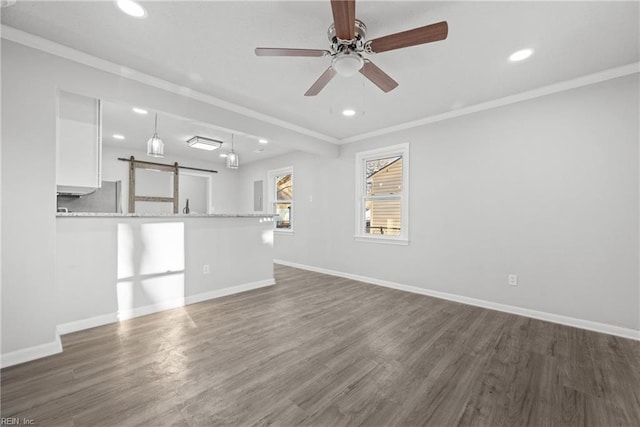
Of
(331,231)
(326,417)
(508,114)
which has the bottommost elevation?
(326,417)

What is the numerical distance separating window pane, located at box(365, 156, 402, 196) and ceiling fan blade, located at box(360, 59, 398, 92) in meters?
2.20

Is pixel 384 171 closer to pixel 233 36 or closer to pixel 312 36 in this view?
pixel 312 36

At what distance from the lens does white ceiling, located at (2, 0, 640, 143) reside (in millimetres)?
1892

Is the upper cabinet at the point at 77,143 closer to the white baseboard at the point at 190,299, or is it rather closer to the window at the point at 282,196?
the white baseboard at the point at 190,299

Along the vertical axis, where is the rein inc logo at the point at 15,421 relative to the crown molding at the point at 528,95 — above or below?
below

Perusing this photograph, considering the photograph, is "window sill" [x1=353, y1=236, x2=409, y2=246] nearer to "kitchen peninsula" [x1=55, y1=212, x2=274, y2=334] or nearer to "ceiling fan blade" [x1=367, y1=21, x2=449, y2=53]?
"kitchen peninsula" [x1=55, y1=212, x2=274, y2=334]

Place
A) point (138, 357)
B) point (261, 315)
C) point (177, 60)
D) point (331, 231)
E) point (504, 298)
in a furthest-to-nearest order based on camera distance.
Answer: point (331, 231)
point (504, 298)
point (261, 315)
point (177, 60)
point (138, 357)

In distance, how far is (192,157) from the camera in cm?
681

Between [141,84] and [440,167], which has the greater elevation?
[141,84]

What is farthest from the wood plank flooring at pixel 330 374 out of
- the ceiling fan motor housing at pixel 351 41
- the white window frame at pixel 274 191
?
the white window frame at pixel 274 191

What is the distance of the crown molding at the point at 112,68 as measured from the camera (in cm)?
212

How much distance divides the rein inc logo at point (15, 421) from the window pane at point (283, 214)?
5.05m

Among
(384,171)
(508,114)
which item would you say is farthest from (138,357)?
(508,114)

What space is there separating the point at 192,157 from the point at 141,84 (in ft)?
14.0
